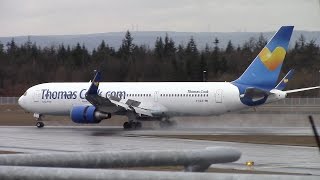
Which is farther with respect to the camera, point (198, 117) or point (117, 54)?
point (117, 54)

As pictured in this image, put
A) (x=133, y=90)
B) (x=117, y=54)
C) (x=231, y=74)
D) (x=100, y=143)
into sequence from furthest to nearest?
(x=117, y=54) → (x=231, y=74) → (x=133, y=90) → (x=100, y=143)

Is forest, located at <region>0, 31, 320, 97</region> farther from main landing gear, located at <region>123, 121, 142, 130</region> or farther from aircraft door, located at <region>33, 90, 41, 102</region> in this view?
aircraft door, located at <region>33, 90, 41, 102</region>

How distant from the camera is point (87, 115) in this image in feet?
128

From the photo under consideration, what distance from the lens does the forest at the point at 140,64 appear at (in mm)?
85875

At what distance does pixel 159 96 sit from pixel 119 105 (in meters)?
2.70

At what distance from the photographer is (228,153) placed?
528 cm

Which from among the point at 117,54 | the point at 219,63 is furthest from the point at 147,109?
the point at 117,54

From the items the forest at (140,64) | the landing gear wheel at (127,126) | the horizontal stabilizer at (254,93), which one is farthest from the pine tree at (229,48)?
the horizontal stabilizer at (254,93)

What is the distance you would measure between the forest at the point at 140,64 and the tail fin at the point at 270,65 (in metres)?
27.1

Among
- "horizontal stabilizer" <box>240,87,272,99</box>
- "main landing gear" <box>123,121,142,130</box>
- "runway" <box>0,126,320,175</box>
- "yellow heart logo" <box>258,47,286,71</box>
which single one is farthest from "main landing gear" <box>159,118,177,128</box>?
"runway" <box>0,126,320,175</box>

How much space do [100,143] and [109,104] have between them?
485 inches

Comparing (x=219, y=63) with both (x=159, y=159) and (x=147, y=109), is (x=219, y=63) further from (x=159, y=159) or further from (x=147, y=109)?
(x=159, y=159)

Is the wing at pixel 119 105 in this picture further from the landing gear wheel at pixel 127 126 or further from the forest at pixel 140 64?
the forest at pixel 140 64

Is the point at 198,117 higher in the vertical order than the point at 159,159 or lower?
lower
